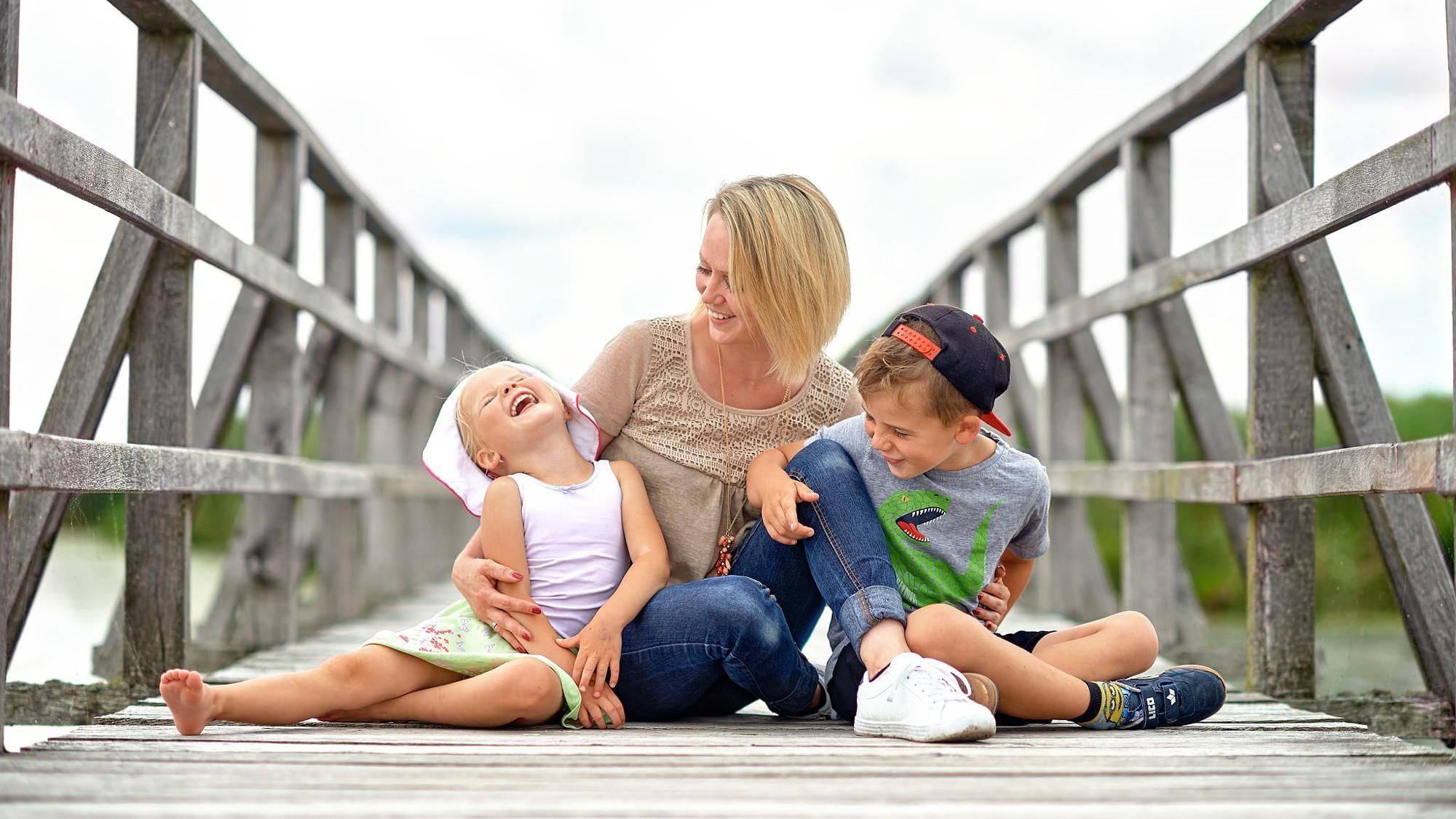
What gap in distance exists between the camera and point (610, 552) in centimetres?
229

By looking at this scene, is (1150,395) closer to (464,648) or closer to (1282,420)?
(1282,420)

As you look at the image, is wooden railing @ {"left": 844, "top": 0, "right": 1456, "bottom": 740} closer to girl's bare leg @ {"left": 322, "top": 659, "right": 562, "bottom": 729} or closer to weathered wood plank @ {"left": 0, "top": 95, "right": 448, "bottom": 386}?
girl's bare leg @ {"left": 322, "top": 659, "right": 562, "bottom": 729}

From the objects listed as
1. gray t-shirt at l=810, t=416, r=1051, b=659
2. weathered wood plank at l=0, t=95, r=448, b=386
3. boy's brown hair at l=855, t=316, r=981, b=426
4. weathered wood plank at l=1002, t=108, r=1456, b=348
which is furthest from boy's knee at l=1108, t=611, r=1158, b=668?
weathered wood plank at l=0, t=95, r=448, b=386

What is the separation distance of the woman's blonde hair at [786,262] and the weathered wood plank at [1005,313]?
2.71 metres

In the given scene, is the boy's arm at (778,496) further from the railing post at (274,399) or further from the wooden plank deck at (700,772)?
the railing post at (274,399)

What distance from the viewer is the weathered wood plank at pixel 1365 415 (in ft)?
7.54

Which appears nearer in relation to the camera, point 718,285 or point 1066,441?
point 718,285

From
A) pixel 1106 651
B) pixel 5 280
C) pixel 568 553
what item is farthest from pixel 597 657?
pixel 5 280

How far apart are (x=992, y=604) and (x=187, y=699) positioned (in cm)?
123

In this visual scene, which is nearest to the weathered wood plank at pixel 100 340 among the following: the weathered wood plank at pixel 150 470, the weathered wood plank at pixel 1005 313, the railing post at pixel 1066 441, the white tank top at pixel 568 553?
the weathered wood plank at pixel 150 470

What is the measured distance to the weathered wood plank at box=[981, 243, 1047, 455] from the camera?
16.5 feet

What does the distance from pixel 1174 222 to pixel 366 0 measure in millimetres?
4792

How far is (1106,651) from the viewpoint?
2213 millimetres

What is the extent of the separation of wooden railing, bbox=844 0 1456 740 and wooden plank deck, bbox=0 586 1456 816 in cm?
37
